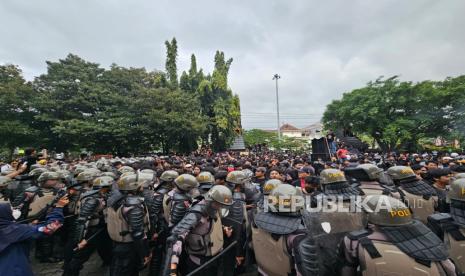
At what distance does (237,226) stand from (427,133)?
27687 millimetres

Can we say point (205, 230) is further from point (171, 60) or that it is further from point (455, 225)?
point (171, 60)

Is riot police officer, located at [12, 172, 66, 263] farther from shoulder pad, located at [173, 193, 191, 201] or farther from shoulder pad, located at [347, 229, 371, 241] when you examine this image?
shoulder pad, located at [347, 229, 371, 241]

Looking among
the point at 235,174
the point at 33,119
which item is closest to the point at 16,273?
the point at 235,174

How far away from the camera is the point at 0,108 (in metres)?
20.3

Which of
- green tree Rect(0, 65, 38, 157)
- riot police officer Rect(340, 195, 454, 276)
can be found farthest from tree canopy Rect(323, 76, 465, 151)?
green tree Rect(0, 65, 38, 157)

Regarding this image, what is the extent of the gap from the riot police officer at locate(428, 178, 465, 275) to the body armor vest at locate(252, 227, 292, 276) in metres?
1.71

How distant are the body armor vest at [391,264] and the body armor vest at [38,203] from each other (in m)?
5.58

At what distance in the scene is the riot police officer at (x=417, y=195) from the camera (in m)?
4.11

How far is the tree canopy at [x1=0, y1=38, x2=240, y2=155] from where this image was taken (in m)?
20.8

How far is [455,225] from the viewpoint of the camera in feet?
9.09

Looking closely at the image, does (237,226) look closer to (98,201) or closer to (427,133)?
(98,201)

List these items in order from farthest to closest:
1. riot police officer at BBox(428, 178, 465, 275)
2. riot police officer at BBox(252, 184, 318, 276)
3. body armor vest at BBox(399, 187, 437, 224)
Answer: body armor vest at BBox(399, 187, 437, 224) < riot police officer at BBox(428, 178, 465, 275) < riot police officer at BBox(252, 184, 318, 276)

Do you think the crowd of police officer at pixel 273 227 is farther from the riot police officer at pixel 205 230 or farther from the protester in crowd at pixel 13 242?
the protester in crowd at pixel 13 242

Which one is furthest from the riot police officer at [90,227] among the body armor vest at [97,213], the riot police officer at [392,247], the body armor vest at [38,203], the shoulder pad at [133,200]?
the riot police officer at [392,247]
